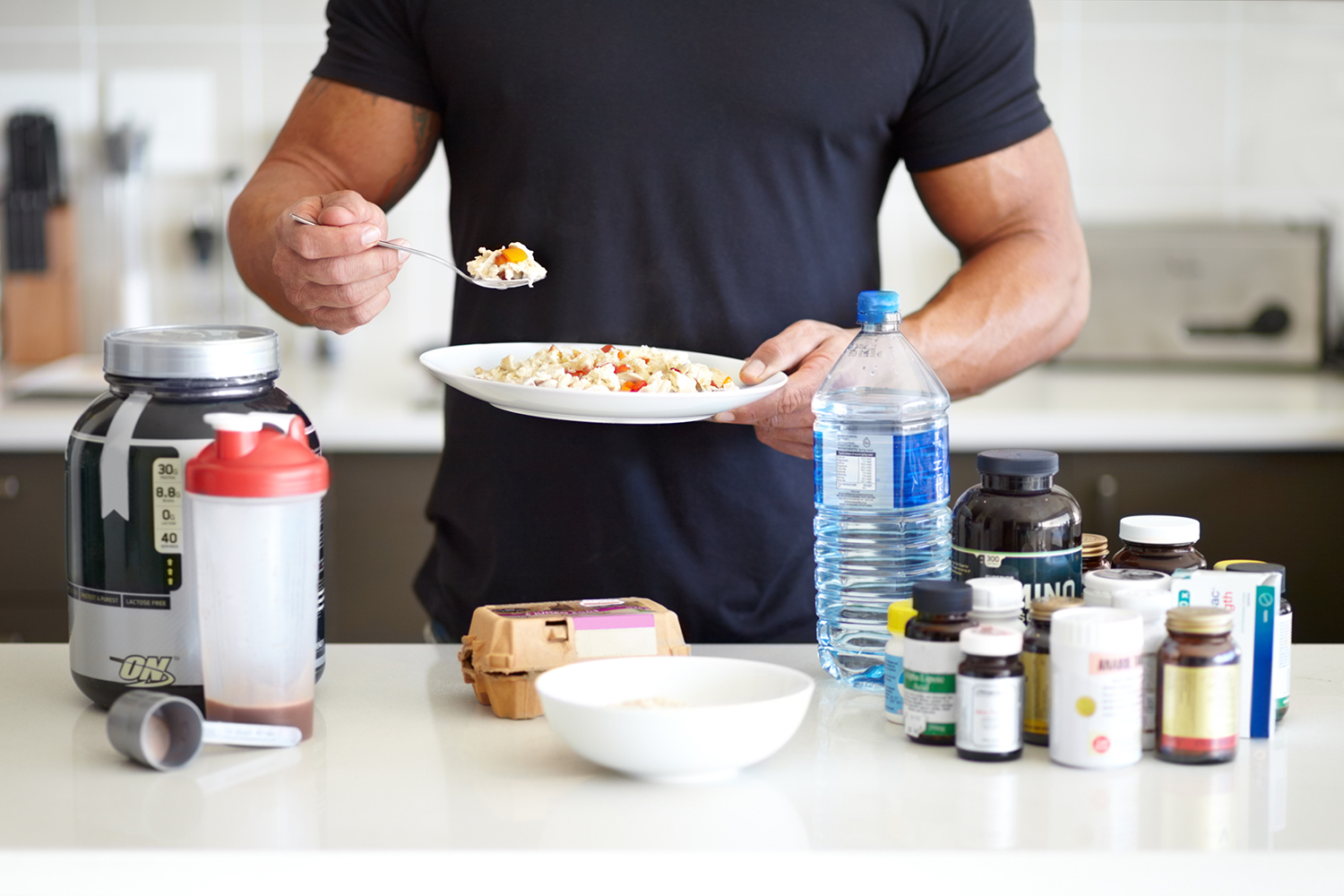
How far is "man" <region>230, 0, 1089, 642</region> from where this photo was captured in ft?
4.62

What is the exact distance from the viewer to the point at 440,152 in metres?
2.81

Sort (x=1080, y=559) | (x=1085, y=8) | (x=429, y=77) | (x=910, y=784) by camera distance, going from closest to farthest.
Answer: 1. (x=910, y=784)
2. (x=1080, y=559)
3. (x=429, y=77)
4. (x=1085, y=8)

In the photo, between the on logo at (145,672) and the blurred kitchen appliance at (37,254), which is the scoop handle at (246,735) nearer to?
the on logo at (145,672)

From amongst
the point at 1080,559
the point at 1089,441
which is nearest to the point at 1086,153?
the point at 1089,441

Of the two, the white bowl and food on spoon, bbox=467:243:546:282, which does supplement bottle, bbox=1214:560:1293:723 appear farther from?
food on spoon, bbox=467:243:546:282

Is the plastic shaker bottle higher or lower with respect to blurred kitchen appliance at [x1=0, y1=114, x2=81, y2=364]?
lower

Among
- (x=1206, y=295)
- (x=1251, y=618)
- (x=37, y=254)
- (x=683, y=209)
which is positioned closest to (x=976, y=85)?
(x=683, y=209)

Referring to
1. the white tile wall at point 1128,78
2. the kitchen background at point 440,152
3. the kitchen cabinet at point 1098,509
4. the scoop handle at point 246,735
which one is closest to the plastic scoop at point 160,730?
the scoop handle at point 246,735

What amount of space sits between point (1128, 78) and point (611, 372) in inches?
77.2

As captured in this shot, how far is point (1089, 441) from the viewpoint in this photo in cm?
230

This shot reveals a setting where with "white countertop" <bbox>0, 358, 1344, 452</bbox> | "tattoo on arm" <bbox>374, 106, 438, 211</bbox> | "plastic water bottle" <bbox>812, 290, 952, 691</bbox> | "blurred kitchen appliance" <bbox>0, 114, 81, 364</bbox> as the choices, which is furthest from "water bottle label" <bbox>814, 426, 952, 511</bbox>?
"blurred kitchen appliance" <bbox>0, 114, 81, 364</bbox>

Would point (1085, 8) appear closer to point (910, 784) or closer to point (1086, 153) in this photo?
point (1086, 153)

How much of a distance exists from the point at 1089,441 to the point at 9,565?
A: 1850mm

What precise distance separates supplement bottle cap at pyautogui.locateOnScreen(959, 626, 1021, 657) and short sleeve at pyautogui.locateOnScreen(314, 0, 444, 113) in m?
0.91
